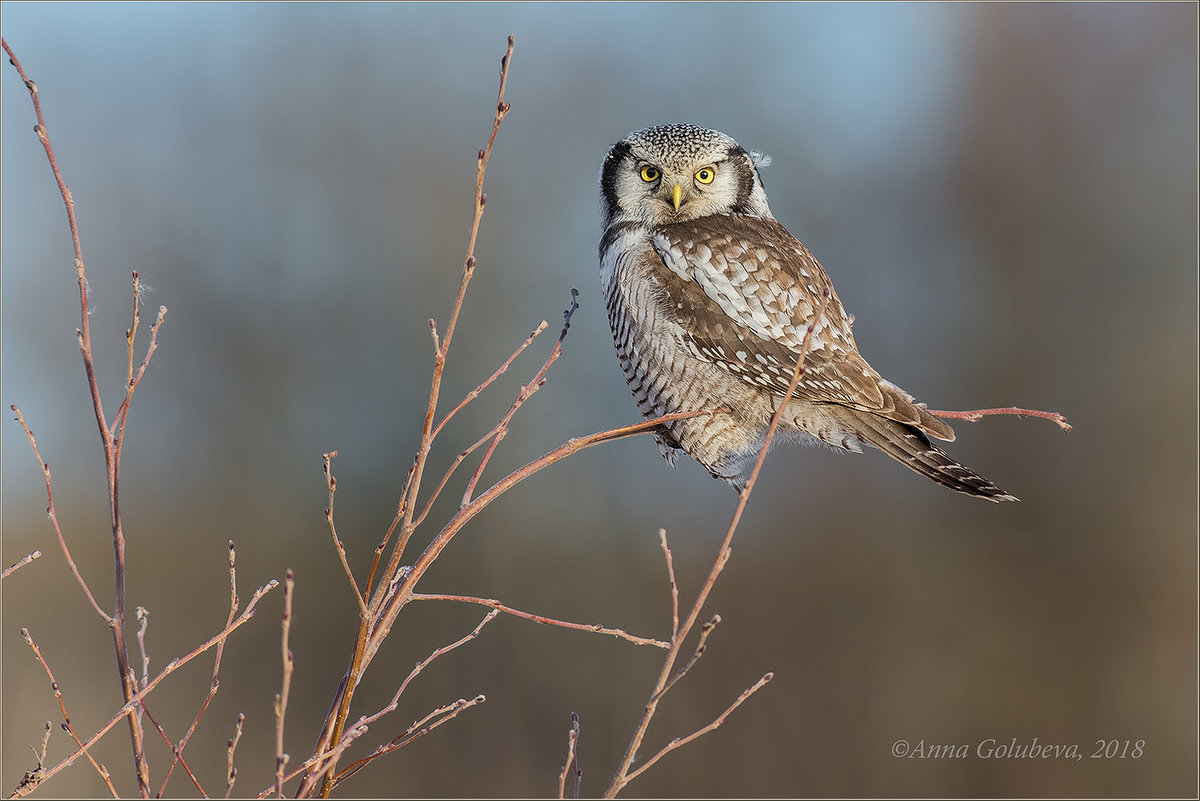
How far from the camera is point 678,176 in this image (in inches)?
104

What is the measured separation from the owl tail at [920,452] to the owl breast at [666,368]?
30cm

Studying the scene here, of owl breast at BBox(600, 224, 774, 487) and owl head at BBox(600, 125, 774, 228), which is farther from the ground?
owl head at BBox(600, 125, 774, 228)

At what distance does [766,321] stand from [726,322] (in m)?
0.11

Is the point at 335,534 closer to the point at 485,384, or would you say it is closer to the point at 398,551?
the point at 398,551

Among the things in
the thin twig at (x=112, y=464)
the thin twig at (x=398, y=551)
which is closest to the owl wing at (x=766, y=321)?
the thin twig at (x=398, y=551)

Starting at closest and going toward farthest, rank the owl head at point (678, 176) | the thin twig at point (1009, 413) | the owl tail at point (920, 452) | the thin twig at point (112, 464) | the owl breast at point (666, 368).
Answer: the thin twig at point (112, 464)
the thin twig at point (1009, 413)
the owl tail at point (920, 452)
the owl breast at point (666, 368)
the owl head at point (678, 176)

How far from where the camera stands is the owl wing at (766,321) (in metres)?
2.30

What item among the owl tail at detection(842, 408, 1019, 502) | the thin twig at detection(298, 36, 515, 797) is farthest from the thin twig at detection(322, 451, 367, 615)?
the owl tail at detection(842, 408, 1019, 502)

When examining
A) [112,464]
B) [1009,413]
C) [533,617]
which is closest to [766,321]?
[1009,413]

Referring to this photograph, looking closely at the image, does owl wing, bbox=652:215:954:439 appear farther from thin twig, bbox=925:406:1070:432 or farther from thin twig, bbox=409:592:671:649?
thin twig, bbox=409:592:671:649

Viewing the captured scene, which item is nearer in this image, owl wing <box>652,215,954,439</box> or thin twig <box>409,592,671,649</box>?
thin twig <box>409,592,671,649</box>

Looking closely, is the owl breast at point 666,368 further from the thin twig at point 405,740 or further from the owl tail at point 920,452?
the thin twig at point 405,740

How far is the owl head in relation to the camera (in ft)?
8.70

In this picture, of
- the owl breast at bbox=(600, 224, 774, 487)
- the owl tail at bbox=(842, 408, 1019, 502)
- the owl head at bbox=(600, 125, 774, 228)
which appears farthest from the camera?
the owl head at bbox=(600, 125, 774, 228)
